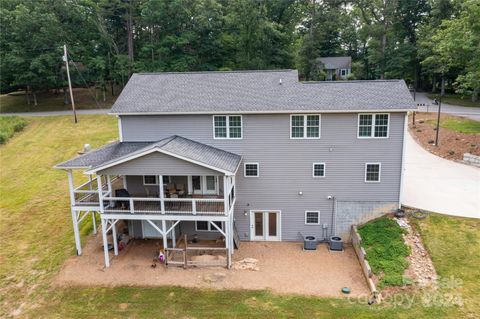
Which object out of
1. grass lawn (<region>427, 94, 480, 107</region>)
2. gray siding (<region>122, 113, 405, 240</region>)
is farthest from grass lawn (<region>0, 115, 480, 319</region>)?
grass lawn (<region>427, 94, 480, 107</region>)

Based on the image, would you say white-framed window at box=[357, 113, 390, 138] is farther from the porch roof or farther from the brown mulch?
the brown mulch

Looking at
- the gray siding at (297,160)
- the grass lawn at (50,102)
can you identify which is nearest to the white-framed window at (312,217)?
the gray siding at (297,160)

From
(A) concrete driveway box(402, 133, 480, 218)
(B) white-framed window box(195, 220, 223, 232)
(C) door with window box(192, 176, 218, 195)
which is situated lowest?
(B) white-framed window box(195, 220, 223, 232)

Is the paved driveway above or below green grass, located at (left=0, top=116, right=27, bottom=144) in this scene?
above

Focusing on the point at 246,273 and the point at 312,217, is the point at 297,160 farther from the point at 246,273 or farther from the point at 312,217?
the point at 246,273

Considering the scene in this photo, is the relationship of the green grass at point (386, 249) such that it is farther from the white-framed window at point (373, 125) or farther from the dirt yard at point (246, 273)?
the white-framed window at point (373, 125)

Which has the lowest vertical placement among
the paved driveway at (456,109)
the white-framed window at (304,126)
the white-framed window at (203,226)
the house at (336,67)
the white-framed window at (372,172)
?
the white-framed window at (203,226)

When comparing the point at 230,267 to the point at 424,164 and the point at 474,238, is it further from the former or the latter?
the point at 424,164
